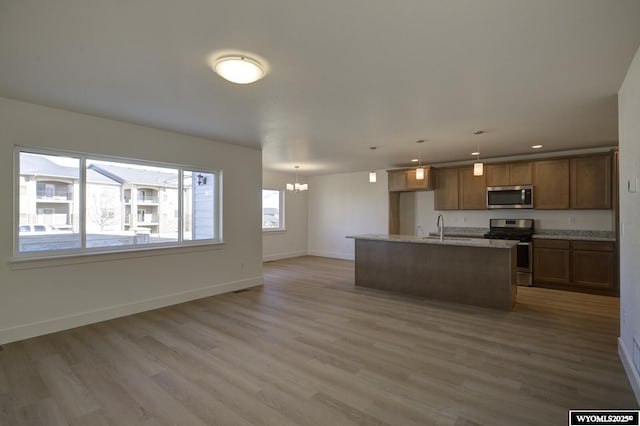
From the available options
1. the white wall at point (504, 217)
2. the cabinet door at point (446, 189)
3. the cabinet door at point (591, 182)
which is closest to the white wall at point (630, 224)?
the cabinet door at point (591, 182)

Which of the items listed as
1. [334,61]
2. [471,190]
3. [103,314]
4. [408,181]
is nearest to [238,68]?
[334,61]

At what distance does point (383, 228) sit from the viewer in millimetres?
7996

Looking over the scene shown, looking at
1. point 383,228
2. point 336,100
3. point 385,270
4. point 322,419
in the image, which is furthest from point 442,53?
point 383,228

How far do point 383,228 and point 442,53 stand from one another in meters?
5.98

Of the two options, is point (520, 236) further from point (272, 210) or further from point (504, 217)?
point (272, 210)

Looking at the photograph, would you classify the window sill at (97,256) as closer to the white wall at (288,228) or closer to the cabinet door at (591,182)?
the white wall at (288,228)

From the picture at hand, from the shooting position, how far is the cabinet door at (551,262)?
5.21 m

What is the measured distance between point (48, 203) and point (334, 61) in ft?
11.4

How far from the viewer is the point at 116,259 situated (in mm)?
3957

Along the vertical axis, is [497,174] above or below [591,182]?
above

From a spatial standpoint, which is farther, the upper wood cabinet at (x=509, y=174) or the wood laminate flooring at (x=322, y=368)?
the upper wood cabinet at (x=509, y=174)

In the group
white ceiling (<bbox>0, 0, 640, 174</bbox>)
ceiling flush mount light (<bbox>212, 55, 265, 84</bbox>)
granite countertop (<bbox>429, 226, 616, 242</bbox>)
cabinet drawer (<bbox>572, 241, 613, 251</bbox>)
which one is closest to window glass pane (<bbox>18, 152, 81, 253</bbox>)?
white ceiling (<bbox>0, 0, 640, 174</bbox>)

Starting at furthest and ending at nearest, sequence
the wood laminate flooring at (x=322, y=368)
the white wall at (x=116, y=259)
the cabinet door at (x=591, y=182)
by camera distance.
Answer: the cabinet door at (x=591, y=182), the white wall at (x=116, y=259), the wood laminate flooring at (x=322, y=368)

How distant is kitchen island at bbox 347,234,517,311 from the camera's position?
4.27 meters
